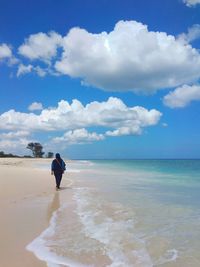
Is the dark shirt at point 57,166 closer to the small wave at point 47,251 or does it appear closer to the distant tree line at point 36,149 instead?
the small wave at point 47,251

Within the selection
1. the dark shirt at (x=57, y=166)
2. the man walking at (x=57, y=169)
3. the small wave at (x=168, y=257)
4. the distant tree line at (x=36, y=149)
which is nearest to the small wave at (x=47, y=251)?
the small wave at (x=168, y=257)

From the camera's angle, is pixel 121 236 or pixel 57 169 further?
pixel 57 169

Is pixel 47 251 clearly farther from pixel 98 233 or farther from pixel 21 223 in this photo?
pixel 21 223

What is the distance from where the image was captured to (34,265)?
5.30 metres

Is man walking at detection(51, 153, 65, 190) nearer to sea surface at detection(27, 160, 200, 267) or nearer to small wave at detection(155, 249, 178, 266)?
sea surface at detection(27, 160, 200, 267)

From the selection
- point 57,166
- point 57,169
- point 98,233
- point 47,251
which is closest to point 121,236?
point 98,233

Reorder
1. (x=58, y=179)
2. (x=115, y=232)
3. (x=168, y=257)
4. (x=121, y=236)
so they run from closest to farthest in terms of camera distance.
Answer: (x=168, y=257), (x=121, y=236), (x=115, y=232), (x=58, y=179)

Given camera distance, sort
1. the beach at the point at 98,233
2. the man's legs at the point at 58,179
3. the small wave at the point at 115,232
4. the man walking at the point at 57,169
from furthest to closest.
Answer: the man walking at the point at 57,169, the man's legs at the point at 58,179, the small wave at the point at 115,232, the beach at the point at 98,233

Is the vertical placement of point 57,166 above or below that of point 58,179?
above

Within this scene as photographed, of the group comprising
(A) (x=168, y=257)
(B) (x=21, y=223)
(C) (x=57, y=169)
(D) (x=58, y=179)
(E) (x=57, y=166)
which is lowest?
(A) (x=168, y=257)

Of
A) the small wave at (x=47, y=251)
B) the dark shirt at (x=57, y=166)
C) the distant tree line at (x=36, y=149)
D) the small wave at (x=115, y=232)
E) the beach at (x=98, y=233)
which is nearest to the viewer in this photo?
the small wave at (x=47, y=251)

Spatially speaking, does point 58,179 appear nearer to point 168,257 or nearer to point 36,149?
point 168,257

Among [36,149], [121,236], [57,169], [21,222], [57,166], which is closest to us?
[121,236]

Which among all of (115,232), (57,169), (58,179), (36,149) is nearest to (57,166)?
(57,169)
